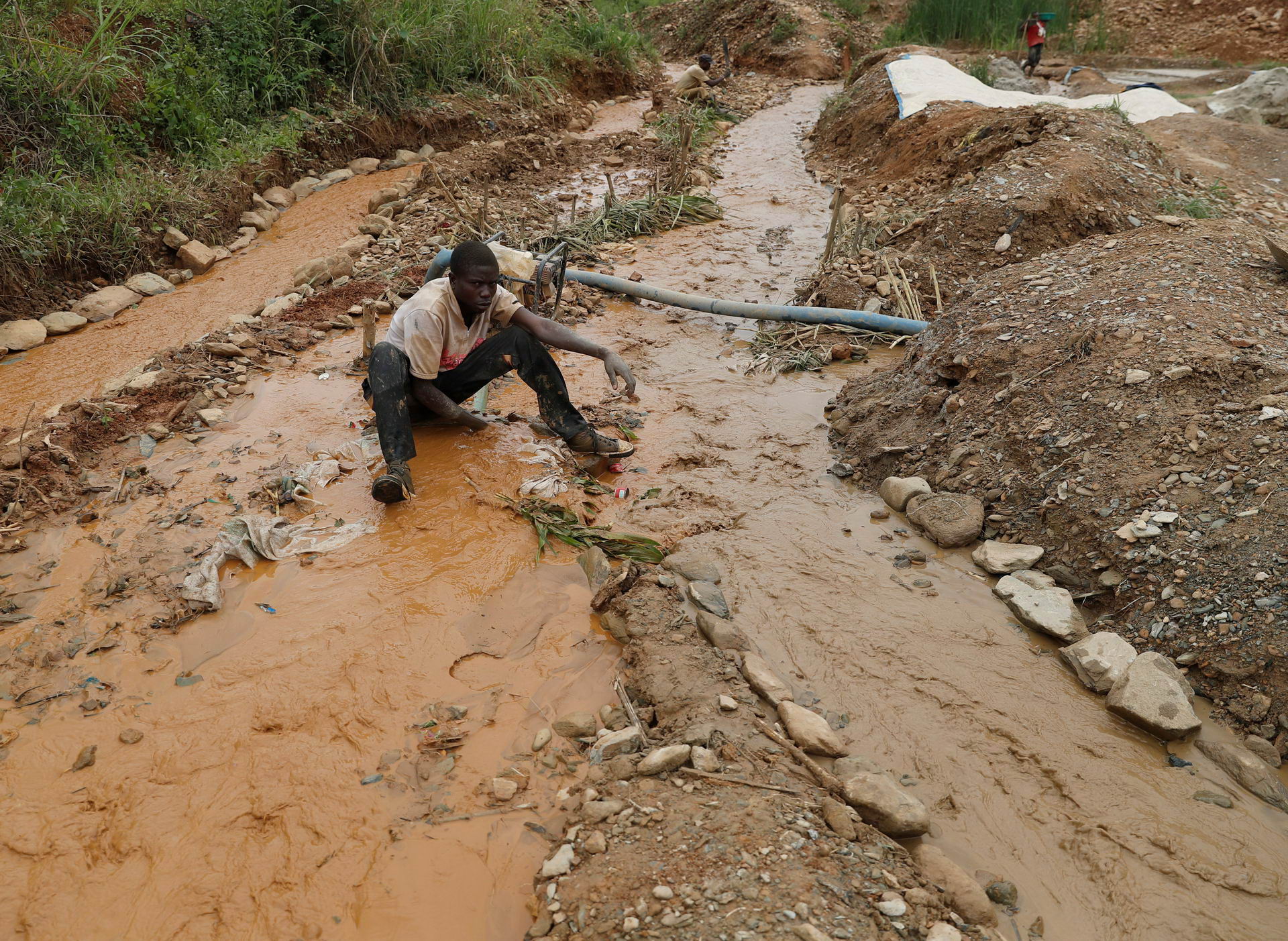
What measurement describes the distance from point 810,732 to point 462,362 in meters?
2.52

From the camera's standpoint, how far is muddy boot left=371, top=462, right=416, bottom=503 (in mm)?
3604

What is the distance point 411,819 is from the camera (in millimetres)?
2354

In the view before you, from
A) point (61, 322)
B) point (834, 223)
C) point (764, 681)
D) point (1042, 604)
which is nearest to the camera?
point (764, 681)

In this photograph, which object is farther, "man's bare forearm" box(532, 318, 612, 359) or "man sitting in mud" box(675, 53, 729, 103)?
"man sitting in mud" box(675, 53, 729, 103)

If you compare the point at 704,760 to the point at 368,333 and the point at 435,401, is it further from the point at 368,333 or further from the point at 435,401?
the point at 368,333

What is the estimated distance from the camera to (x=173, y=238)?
6.86 metres

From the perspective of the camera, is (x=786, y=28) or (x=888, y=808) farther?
(x=786, y=28)

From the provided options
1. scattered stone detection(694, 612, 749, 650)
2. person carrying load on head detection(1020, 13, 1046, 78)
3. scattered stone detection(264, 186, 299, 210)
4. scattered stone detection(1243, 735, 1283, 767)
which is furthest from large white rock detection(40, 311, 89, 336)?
person carrying load on head detection(1020, 13, 1046, 78)

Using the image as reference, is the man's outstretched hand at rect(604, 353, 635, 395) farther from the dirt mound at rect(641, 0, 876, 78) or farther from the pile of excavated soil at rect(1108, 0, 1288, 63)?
the pile of excavated soil at rect(1108, 0, 1288, 63)

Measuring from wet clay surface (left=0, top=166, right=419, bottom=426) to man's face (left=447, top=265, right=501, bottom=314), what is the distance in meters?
2.78

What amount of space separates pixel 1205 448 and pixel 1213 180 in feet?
19.0

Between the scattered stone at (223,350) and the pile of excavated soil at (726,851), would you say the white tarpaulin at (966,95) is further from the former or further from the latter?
the pile of excavated soil at (726,851)

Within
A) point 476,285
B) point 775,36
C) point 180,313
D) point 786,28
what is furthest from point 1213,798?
point 775,36

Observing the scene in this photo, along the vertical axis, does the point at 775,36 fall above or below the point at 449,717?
below
